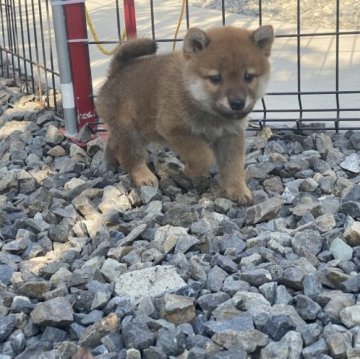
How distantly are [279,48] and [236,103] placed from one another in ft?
10.0

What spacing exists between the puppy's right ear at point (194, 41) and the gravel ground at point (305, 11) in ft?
12.2

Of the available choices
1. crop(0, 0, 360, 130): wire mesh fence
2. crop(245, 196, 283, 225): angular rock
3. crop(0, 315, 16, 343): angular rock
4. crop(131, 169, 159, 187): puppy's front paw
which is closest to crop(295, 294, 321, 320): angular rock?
crop(245, 196, 283, 225): angular rock

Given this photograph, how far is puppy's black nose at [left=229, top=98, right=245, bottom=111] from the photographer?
126 inches

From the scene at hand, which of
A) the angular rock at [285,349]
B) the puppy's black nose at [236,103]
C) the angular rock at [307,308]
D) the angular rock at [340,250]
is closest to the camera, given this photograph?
the angular rock at [285,349]

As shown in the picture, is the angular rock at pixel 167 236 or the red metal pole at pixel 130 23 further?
the red metal pole at pixel 130 23

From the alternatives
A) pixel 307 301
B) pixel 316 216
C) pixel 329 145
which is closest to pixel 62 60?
pixel 329 145

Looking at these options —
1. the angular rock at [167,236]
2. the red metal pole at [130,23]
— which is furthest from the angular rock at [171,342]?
the red metal pole at [130,23]

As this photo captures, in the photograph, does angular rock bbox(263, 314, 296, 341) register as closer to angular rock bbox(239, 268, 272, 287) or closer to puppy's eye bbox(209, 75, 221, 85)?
angular rock bbox(239, 268, 272, 287)

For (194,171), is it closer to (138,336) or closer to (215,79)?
(215,79)

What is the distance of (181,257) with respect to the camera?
272cm

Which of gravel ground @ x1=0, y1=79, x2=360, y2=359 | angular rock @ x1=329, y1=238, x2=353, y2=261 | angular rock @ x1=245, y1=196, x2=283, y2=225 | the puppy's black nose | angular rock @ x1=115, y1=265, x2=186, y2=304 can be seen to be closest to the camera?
gravel ground @ x1=0, y1=79, x2=360, y2=359

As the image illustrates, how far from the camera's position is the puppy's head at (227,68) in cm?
324

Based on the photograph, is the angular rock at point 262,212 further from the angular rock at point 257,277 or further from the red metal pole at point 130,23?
the red metal pole at point 130,23

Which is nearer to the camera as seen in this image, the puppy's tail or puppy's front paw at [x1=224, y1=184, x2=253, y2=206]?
puppy's front paw at [x1=224, y1=184, x2=253, y2=206]
